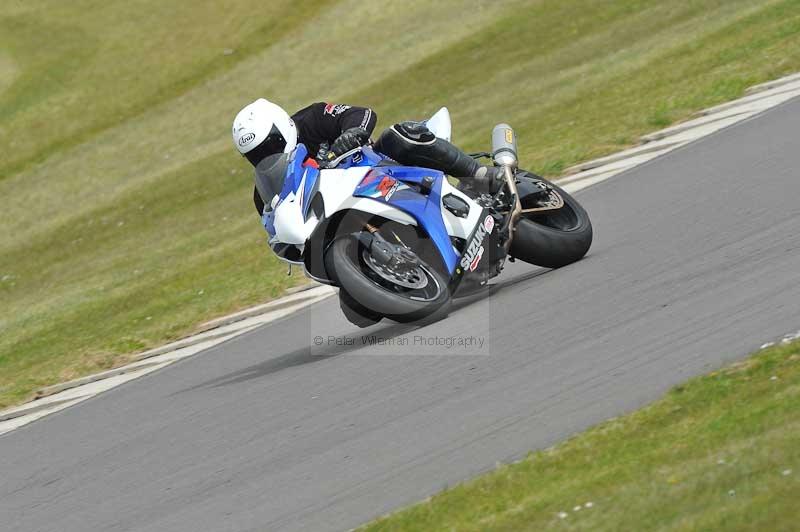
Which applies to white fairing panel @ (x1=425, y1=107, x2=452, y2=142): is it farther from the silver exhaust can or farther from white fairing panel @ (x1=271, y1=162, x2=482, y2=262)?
white fairing panel @ (x1=271, y1=162, x2=482, y2=262)

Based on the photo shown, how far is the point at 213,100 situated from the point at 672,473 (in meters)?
24.5

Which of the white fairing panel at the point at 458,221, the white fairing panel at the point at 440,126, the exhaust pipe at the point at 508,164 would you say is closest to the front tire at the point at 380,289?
the white fairing panel at the point at 458,221

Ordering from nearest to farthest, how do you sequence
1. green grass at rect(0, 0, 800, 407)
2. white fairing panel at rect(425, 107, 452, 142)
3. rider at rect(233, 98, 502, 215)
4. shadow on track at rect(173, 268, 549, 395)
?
rider at rect(233, 98, 502, 215), shadow on track at rect(173, 268, 549, 395), white fairing panel at rect(425, 107, 452, 142), green grass at rect(0, 0, 800, 407)

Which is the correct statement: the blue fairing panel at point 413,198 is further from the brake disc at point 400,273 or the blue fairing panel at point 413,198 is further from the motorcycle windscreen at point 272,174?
the motorcycle windscreen at point 272,174

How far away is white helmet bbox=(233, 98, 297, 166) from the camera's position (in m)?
8.28

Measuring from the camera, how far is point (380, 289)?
7.78 meters

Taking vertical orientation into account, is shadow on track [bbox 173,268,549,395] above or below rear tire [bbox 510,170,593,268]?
below

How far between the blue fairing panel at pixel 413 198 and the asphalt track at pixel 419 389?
1.60 ft

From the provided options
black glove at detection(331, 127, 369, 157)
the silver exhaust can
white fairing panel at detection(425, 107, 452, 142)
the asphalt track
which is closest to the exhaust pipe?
the silver exhaust can

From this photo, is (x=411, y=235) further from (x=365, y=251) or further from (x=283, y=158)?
(x=283, y=158)

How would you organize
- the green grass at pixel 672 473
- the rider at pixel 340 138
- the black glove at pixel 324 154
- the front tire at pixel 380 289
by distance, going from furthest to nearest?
1. the black glove at pixel 324 154
2. the rider at pixel 340 138
3. the front tire at pixel 380 289
4. the green grass at pixel 672 473

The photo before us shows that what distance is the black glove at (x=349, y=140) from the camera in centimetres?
840

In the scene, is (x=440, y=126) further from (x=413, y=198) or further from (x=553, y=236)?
(x=553, y=236)

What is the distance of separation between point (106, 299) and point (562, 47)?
10.9 metres
